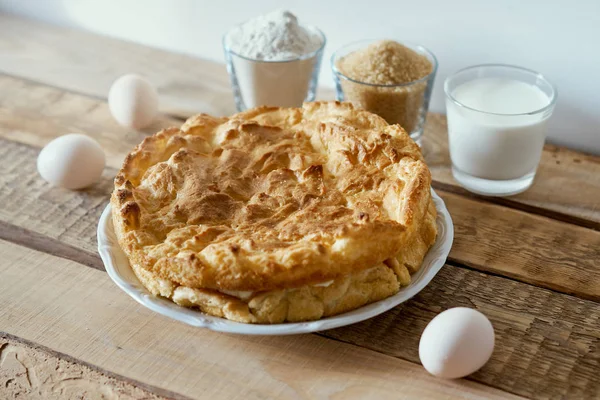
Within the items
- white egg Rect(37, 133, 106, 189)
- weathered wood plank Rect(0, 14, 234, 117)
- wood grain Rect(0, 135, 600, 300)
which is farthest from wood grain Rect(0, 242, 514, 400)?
weathered wood plank Rect(0, 14, 234, 117)

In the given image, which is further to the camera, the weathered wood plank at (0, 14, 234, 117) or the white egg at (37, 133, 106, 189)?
→ the weathered wood plank at (0, 14, 234, 117)

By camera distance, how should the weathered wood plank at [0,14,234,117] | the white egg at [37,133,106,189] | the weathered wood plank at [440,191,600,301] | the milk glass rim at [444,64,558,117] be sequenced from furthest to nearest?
the weathered wood plank at [0,14,234,117]
the white egg at [37,133,106,189]
the milk glass rim at [444,64,558,117]
the weathered wood plank at [440,191,600,301]

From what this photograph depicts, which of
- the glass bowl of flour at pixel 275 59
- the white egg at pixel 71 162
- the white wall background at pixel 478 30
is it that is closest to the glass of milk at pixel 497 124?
the white wall background at pixel 478 30

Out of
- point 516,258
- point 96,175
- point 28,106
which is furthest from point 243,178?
point 28,106

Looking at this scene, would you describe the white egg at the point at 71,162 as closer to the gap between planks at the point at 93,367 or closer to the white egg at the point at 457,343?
the gap between planks at the point at 93,367

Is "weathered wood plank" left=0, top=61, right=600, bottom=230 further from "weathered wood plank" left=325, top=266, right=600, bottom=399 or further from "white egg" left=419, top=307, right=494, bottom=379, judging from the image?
"white egg" left=419, top=307, right=494, bottom=379
